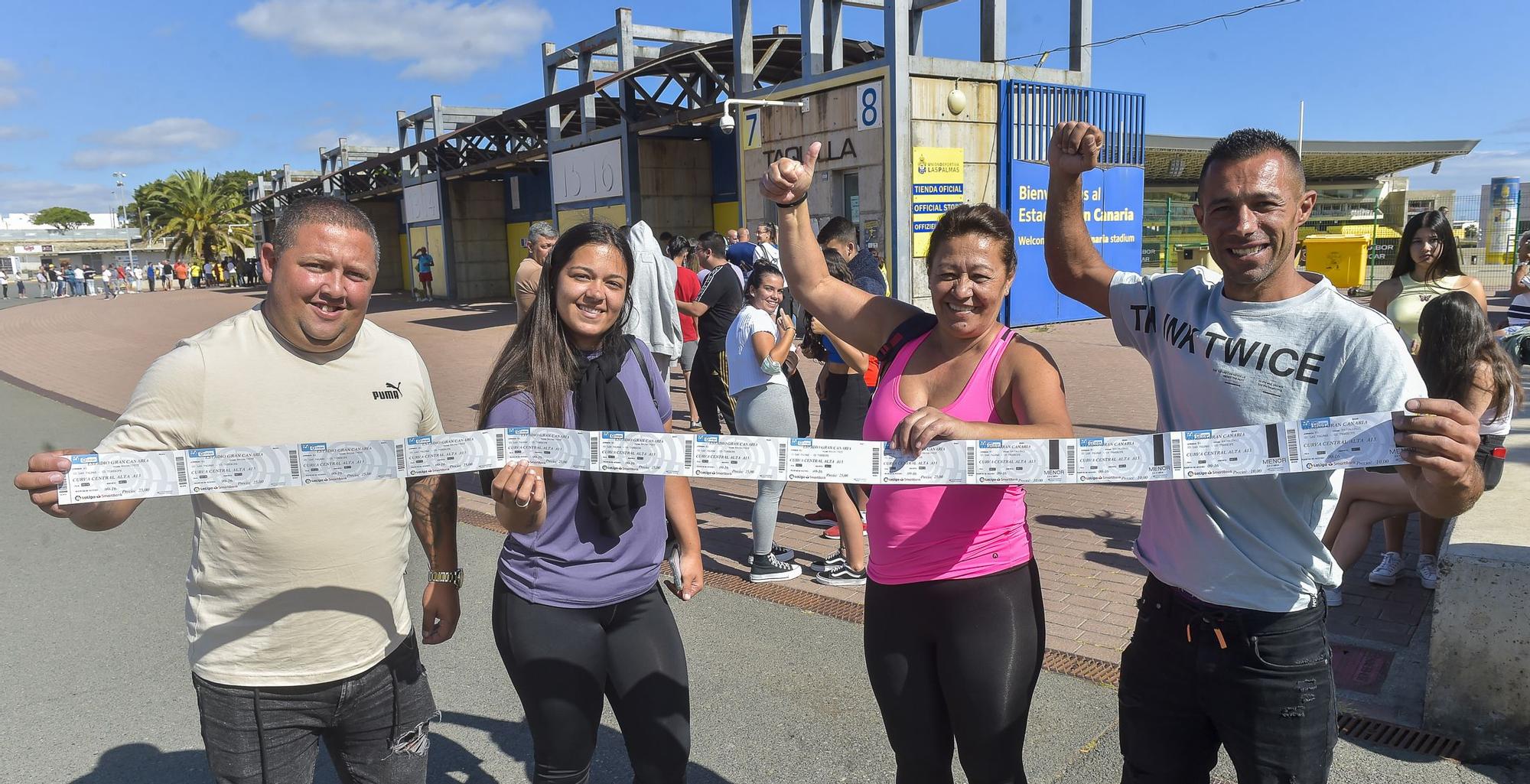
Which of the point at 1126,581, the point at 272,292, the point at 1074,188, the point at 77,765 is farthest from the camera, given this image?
the point at 1126,581

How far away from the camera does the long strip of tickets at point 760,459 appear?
1.96 meters

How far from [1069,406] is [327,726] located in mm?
8861

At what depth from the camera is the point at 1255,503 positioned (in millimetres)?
2035

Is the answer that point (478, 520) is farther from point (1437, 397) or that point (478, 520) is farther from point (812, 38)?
point (812, 38)

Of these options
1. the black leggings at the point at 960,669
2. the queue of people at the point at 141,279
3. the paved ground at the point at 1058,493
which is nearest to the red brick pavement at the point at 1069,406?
the paved ground at the point at 1058,493

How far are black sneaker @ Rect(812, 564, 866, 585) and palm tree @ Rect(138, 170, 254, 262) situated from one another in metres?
64.7

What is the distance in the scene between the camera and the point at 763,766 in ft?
11.0

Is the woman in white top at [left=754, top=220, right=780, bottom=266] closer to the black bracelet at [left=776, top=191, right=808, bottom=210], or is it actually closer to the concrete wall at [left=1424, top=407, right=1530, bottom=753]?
the black bracelet at [left=776, top=191, right=808, bottom=210]

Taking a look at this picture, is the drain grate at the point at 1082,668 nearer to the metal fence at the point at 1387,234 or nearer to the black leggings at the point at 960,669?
the black leggings at the point at 960,669

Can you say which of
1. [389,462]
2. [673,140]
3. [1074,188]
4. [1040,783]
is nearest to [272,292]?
[389,462]

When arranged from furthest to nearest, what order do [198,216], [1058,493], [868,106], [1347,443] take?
[198,216] → [868,106] → [1058,493] → [1347,443]

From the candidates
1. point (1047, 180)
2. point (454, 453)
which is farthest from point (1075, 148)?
point (1047, 180)

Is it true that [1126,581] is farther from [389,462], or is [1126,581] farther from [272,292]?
[272,292]

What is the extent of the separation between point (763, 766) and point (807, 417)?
127 inches
